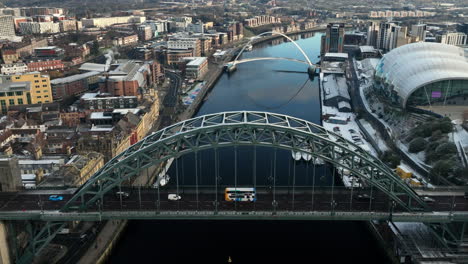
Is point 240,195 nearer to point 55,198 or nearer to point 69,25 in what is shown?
point 55,198

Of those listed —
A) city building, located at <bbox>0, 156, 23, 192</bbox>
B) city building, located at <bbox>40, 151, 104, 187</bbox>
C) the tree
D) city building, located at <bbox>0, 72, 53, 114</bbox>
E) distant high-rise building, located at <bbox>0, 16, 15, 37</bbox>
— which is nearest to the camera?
city building, located at <bbox>0, 156, 23, 192</bbox>

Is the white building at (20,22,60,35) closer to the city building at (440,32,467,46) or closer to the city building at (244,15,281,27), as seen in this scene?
the city building at (244,15,281,27)

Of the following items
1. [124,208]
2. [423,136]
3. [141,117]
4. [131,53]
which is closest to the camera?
[124,208]

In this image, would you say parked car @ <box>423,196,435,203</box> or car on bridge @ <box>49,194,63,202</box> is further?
car on bridge @ <box>49,194,63,202</box>

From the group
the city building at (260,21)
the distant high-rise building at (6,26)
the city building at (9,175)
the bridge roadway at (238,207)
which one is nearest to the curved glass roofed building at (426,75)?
the bridge roadway at (238,207)

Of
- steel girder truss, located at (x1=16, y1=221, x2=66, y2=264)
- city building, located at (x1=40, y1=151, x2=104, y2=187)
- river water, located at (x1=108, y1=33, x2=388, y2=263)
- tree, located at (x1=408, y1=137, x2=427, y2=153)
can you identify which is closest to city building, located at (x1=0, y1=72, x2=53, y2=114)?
city building, located at (x1=40, y1=151, x2=104, y2=187)

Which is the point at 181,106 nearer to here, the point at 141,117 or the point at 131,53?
the point at 141,117

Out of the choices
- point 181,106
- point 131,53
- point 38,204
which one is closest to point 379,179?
point 38,204

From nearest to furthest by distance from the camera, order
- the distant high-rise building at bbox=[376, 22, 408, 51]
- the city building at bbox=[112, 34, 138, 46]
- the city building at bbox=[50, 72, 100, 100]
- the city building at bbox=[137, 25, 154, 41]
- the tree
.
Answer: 1. the tree
2. the city building at bbox=[50, 72, 100, 100]
3. the distant high-rise building at bbox=[376, 22, 408, 51]
4. the city building at bbox=[112, 34, 138, 46]
5. the city building at bbox=[137, 25, 154, 41]
